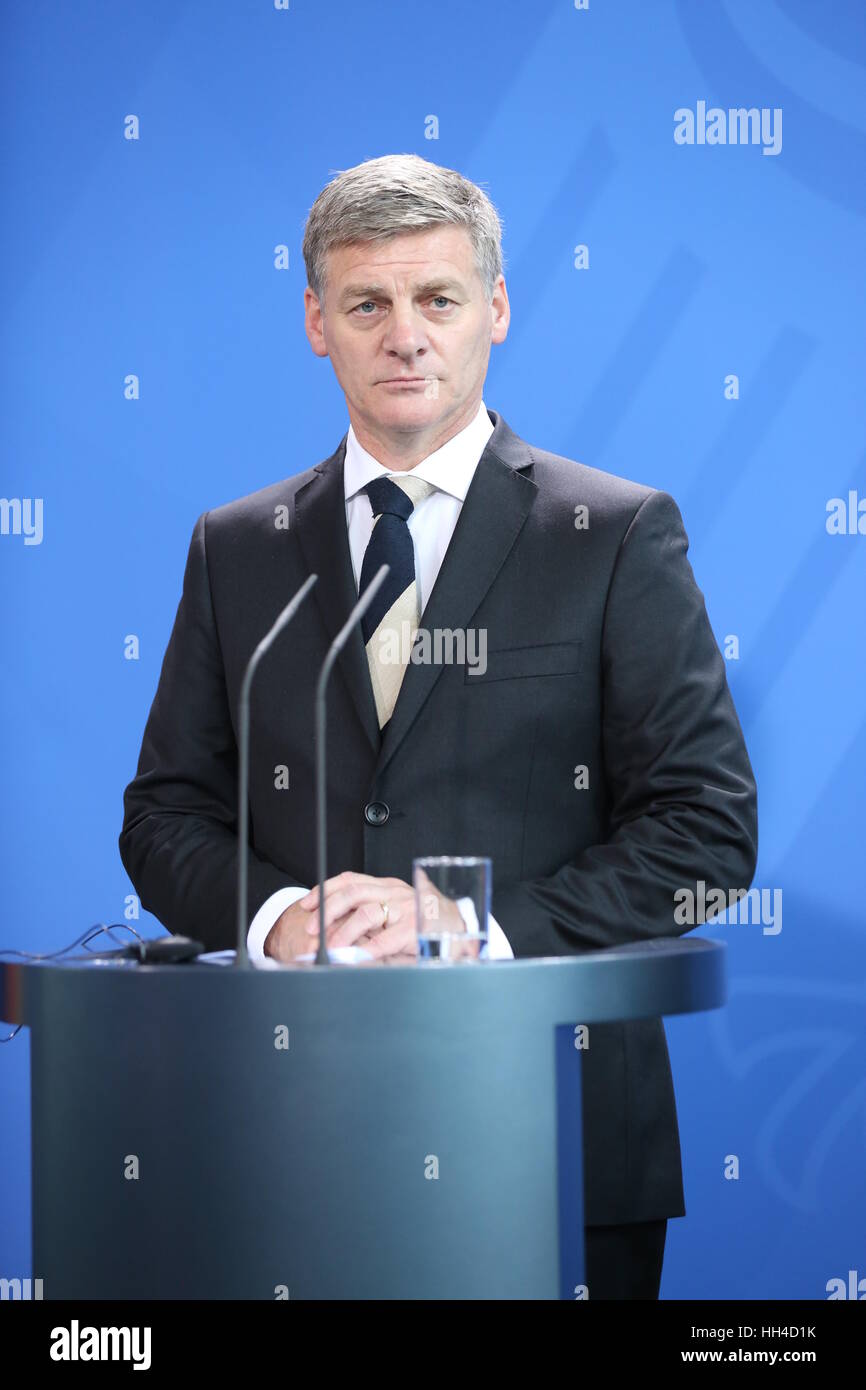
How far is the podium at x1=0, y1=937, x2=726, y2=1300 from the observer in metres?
1.71

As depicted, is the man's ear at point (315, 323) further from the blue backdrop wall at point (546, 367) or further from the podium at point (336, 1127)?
the podium at point (336, 1127)

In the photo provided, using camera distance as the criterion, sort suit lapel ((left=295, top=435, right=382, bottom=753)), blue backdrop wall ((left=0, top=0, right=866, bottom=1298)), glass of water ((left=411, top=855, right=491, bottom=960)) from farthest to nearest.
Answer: blue backdrop wall ((left=0, top=0, right=866, bottom=1298)) → suit lapel ((left=295, top=435, right=382, bottom=753)) → glass of water ((left=411, top=855, right=491, bottom=960))

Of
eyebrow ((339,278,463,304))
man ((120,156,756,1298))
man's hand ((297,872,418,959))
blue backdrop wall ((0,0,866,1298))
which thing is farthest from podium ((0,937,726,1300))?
blue backdrop wall ((0,0,866,1298))

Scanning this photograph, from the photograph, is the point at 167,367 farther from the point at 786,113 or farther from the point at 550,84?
the point at 786,113

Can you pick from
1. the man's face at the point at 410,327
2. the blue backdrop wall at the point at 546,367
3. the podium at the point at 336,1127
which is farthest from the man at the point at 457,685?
the blue backdrop wall at the point at 546,367

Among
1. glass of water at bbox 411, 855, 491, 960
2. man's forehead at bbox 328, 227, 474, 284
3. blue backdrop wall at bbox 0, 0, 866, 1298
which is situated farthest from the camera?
blue backdrop wall at bbox 0, 0, 866, 1298

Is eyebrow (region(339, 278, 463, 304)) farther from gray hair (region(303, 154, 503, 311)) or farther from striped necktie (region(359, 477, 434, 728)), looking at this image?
striped necktie (region(359, 477, 434, 728))

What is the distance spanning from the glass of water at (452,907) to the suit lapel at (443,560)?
52 cm

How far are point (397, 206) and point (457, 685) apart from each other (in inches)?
27.5

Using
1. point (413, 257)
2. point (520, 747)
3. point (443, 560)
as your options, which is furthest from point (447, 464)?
point (520, 747)

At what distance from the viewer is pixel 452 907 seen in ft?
6.16

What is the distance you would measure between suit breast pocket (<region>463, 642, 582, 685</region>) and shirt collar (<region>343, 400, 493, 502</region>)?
0.27 meters
